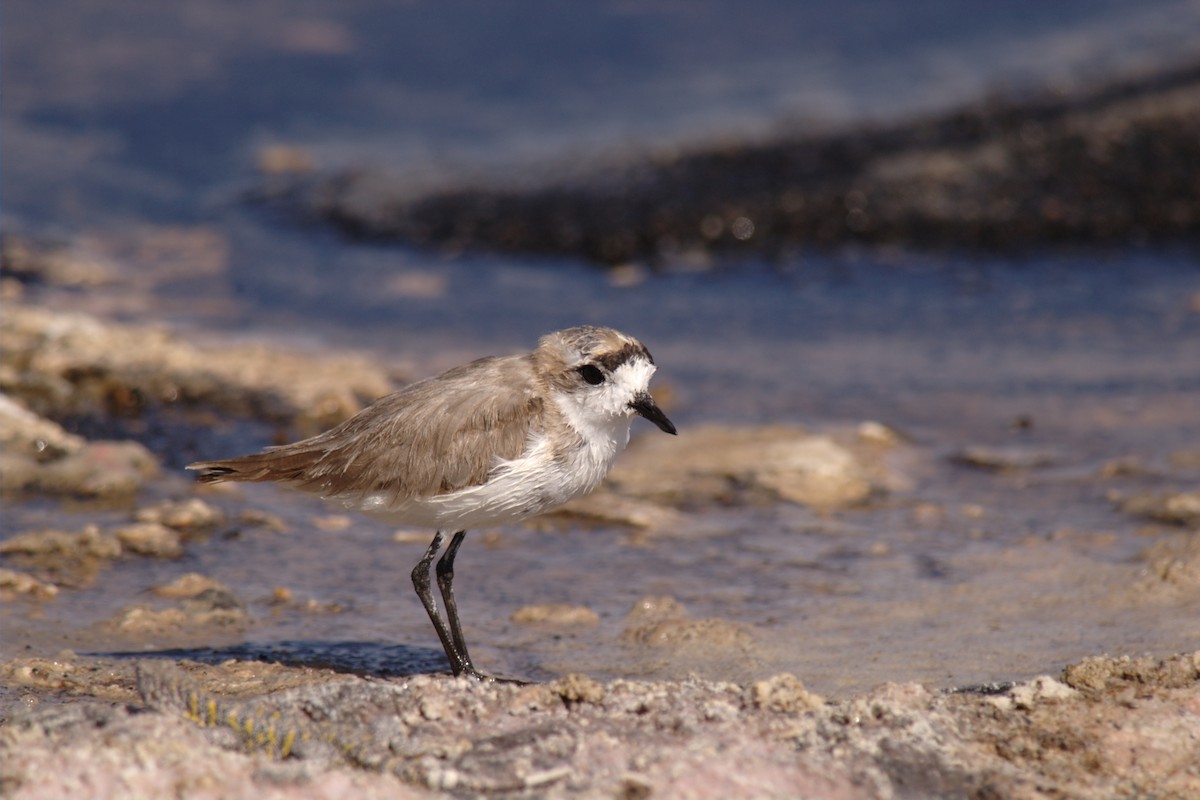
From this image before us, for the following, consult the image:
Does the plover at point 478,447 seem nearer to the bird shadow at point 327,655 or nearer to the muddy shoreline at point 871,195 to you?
the bird shadow at point 327,655

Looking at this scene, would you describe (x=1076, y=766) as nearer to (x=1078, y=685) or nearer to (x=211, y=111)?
(x=1078, y=685)

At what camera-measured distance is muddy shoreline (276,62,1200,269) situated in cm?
1120

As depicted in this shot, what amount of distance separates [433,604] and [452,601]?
0.08m

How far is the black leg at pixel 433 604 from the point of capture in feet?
16.0

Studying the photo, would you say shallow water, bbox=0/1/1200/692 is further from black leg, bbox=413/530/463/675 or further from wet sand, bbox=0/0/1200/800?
black leg, bbox=413/530/463/675

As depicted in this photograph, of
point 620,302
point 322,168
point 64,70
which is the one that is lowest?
point 620,302

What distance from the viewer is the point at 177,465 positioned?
7.05 m

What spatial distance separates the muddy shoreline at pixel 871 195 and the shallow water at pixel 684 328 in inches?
14.0

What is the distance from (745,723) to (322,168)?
9.80 meters

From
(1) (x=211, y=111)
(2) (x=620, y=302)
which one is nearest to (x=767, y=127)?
(2) (x=620, y=302)

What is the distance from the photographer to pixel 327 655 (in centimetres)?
504

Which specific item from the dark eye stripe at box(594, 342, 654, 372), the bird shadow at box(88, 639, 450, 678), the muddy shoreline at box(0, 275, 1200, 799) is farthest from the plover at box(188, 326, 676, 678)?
the muddy shoreline at box(0, 275, 1200, 799)

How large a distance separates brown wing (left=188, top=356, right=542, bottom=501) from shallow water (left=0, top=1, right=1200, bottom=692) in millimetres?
625

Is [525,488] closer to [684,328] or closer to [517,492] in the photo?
[517,492]
